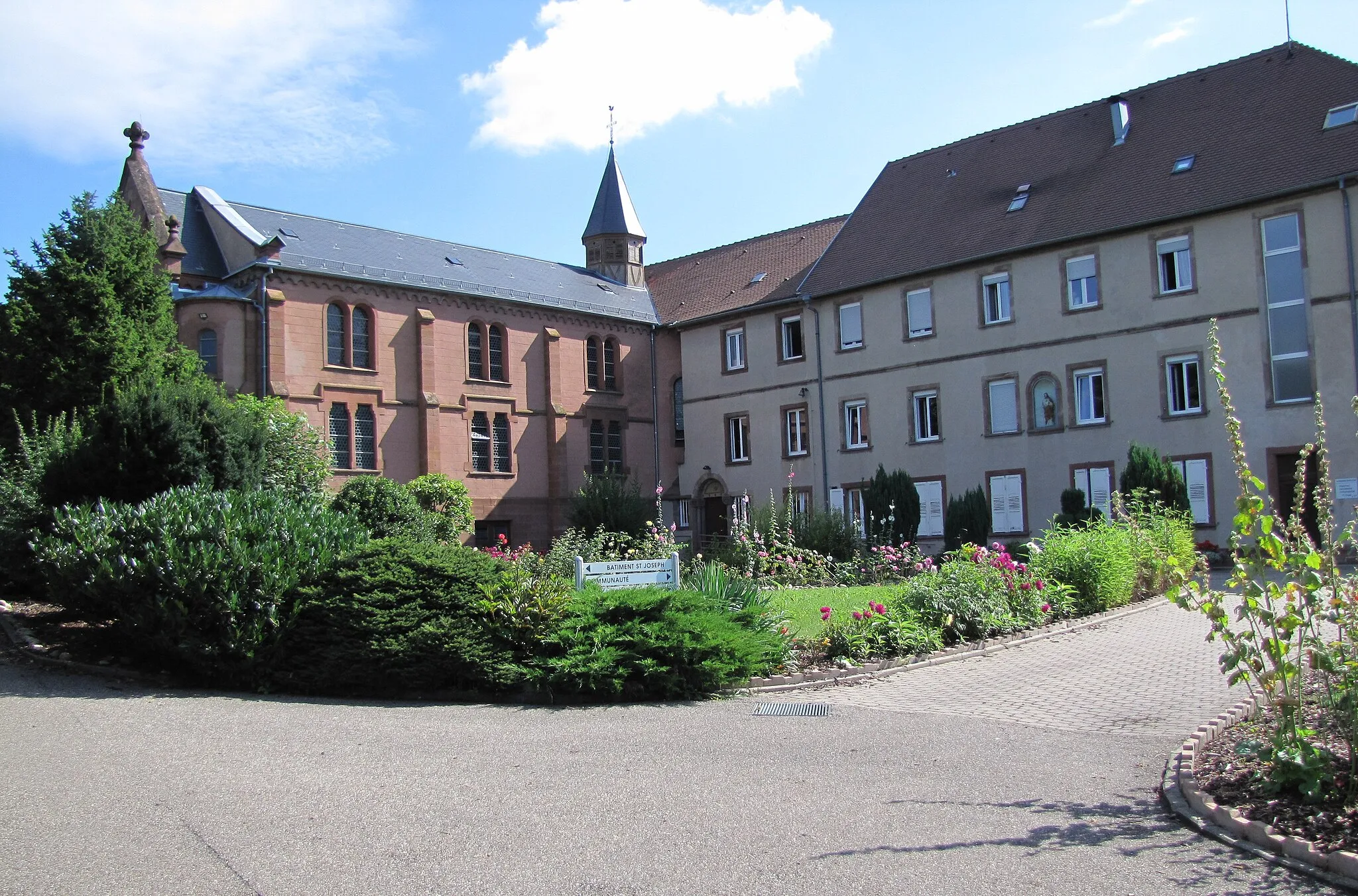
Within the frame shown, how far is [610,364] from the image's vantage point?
4156 cm

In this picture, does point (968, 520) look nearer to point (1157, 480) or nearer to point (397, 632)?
point (1157, 480)

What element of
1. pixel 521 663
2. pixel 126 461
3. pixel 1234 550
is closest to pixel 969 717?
pixel 1234 550

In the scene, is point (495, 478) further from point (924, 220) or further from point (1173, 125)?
point (1173, 125)

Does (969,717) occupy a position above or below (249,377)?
below

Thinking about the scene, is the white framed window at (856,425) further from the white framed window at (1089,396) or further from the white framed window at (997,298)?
the white framed window at (1089,396)

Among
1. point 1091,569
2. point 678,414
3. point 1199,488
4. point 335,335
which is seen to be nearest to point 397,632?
point 1091,569

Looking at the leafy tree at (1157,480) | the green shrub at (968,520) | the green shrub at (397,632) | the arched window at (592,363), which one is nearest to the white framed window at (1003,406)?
the green shrub at (968,520)

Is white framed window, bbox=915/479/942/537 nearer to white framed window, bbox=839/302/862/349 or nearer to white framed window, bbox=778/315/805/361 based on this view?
white framed window, bbox=839/302/862/349

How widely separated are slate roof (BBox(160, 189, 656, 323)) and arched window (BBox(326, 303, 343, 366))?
1.10 m

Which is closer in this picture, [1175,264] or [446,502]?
[1175,264]

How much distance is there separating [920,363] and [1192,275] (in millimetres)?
7974

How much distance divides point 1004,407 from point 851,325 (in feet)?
19.7

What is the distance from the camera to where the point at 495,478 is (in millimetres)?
37312

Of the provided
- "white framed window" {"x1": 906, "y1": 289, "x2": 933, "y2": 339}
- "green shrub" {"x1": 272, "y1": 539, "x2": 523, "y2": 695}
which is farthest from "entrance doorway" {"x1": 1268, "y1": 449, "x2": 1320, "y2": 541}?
"green shrub" {"x1": 272, "y1": 539, "x2": 523, "y2": 695}
